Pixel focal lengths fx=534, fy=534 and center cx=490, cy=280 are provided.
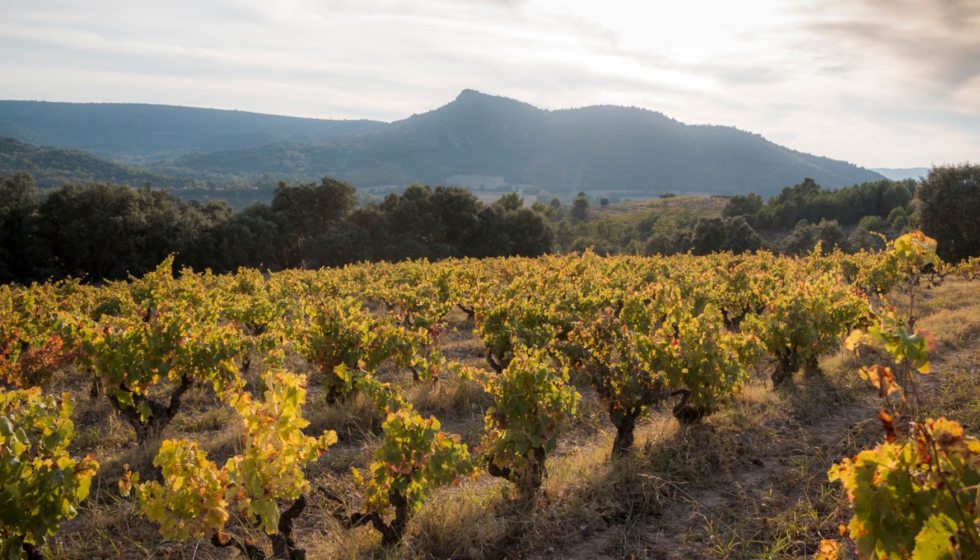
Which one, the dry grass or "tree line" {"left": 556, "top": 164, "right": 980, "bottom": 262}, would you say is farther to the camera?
"tree line" {"left": 556, "top": 164, "right": 980, "bottom": 262}

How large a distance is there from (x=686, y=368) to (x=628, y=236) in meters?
62.3

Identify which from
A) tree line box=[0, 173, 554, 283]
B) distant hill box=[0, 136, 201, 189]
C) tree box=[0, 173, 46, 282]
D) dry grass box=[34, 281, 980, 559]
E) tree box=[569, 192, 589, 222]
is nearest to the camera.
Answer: dry grass box=[34, 281, 980, 559]

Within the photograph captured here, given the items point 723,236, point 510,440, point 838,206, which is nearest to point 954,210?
point 723,236

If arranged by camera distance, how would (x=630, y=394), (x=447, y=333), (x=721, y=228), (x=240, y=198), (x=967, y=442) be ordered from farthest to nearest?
(x=240, y=198)
(x=721, y=228)
(x=447, y=333)
(x=630, y=394)
(x=967, y=442)

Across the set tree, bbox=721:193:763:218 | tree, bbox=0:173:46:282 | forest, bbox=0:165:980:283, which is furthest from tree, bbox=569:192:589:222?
tree, bbox=0:173:46:282

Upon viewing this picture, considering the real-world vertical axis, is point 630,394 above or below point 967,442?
below

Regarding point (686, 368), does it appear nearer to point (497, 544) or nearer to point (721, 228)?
point (497, 544)

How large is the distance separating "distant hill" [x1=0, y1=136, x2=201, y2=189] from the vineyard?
124 meters

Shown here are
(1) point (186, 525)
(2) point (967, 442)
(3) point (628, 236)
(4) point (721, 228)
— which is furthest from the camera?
(3) point (628, 236)

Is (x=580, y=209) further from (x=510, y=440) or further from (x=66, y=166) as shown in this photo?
(x=66, y=166)

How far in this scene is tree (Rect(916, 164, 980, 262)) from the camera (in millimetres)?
29672

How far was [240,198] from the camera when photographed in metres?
115

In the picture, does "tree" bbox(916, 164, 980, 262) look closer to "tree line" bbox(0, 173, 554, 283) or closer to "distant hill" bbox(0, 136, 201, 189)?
"tree line" bbox(0, 173, 554, 283)

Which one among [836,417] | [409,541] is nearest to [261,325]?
[409,541]
